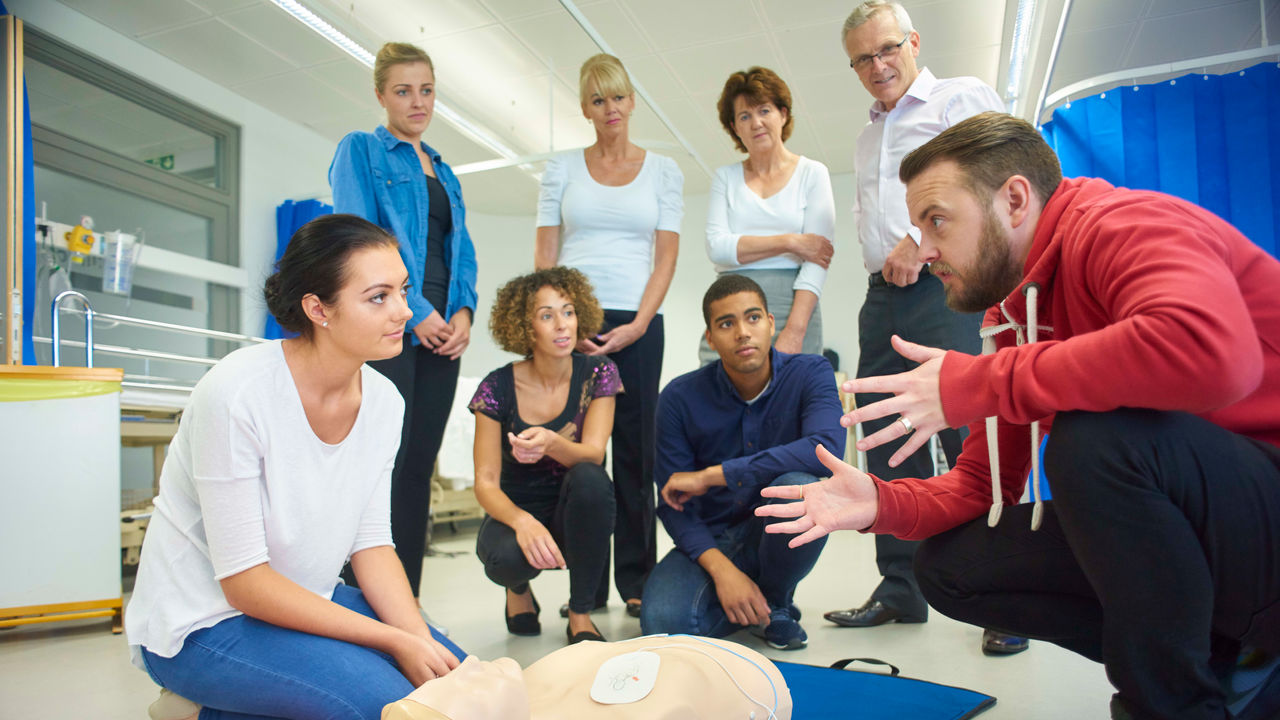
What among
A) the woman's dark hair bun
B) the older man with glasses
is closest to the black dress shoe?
the older man with glasses

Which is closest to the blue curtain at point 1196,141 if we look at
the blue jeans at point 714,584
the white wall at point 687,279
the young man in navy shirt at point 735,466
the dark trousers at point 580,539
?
the young man in navy shirt at point 735,466

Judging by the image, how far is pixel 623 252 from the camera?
8.01 ft

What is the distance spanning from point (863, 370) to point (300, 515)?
147 centimetres

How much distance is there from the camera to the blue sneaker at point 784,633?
1.90 meters

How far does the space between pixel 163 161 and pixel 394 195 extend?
4284 mm

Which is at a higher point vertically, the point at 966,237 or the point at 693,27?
the point at 693,27

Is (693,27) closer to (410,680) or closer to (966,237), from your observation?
(966,237)

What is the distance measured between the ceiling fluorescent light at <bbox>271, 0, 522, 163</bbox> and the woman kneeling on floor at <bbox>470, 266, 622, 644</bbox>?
2862 millimetres

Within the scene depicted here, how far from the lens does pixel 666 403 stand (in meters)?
2.11

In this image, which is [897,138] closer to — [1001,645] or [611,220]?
[611,220]

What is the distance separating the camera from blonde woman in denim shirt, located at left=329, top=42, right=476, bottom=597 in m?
2.03

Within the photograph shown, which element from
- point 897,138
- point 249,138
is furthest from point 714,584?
point 249,138

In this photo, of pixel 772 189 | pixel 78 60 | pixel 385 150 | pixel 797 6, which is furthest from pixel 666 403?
pixel 78 60

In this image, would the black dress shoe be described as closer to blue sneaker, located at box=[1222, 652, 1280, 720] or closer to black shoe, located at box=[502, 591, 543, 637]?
black shoe, located at box=[502, 591, 543, 637]
